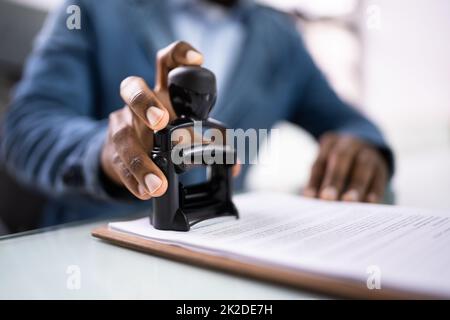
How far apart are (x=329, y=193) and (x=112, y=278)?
39 centimetres

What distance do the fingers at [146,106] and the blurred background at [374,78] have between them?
0.36 metres

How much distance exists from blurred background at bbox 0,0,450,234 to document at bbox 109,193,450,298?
0.19 meters

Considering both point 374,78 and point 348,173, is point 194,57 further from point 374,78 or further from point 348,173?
point 374,78

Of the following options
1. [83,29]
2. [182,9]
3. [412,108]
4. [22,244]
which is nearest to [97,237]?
[22,244]

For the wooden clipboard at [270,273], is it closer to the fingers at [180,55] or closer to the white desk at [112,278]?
the white desk at [112,278]

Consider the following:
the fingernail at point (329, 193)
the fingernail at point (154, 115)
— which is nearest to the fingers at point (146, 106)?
the fingernail at point (154, 115)


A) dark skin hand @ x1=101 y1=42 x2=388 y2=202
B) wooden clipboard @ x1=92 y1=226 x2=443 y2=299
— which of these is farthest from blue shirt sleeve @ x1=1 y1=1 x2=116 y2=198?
wooden clipboard @ x1=92 y1=226 x2=443 y2=299

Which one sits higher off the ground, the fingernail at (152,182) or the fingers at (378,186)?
the fingernail at (152,182)

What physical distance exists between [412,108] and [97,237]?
2060 millimetres

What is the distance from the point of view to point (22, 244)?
1.47 ft

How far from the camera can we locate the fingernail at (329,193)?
62 centimetres

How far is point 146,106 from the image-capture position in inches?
15.7
